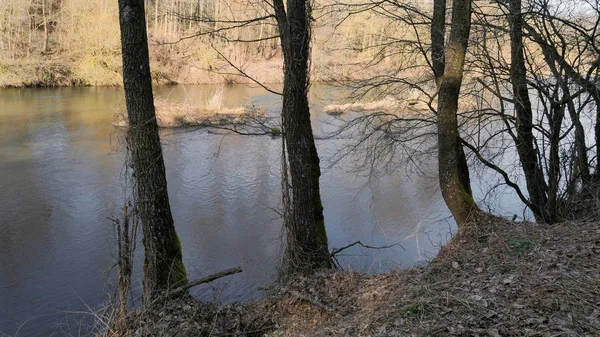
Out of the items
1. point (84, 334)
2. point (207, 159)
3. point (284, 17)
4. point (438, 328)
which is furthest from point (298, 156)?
point (207, 159)

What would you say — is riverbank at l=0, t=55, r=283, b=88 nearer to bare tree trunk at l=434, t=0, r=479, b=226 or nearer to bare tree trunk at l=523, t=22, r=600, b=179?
bare tree trunk at l=523, t=22, r=600, b=179

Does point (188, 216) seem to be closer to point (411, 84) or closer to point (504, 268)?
point (411, 84)

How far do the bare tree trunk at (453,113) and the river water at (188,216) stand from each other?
1136 mm

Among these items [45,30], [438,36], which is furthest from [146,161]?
[45,30]

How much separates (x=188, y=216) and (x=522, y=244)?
696cm

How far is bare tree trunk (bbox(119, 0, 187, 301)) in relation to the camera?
551 centimetres

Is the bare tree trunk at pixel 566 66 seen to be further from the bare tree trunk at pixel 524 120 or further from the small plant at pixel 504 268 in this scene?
the small plant at pixel 504 268

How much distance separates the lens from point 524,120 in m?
8.34

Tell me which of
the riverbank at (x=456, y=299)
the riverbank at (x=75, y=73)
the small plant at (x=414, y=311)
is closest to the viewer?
the riverbank at (x=456, y=299)

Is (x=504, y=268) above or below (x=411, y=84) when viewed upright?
below

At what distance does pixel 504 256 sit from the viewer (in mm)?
5141

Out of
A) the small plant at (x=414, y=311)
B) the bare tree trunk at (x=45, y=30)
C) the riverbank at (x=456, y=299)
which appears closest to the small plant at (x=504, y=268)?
the riverbank at (x=456, y=299)

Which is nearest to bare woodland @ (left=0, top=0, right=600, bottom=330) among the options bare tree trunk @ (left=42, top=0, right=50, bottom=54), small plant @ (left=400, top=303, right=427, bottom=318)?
small plant @ (left=400, top=303, right=427, bottom=318)

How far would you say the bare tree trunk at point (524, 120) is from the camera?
7699 millimetres
